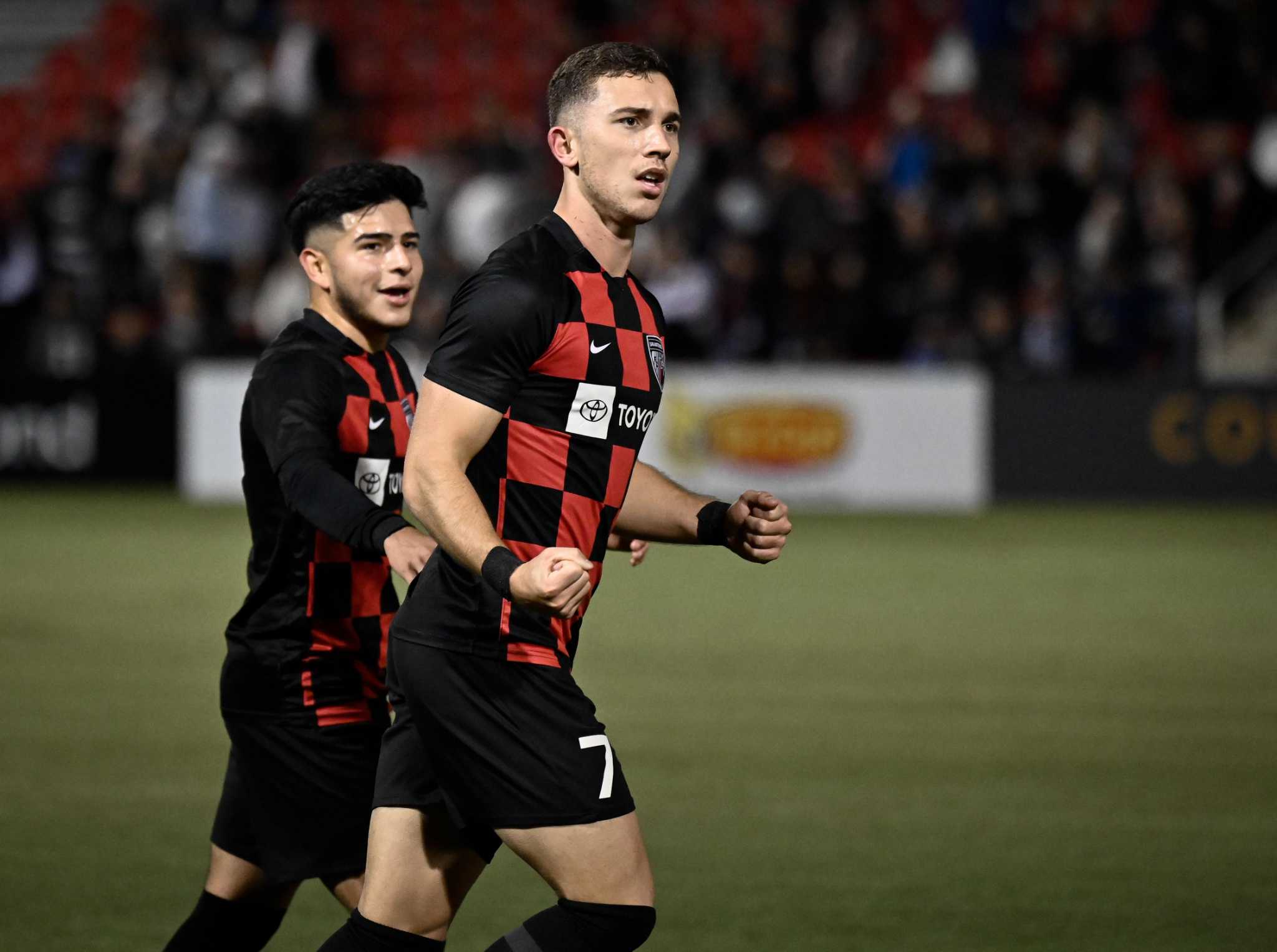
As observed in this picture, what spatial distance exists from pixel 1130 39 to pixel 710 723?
469 inches

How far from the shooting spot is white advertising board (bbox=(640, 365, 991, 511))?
16391 mm

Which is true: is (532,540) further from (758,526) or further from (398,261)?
(398,261)

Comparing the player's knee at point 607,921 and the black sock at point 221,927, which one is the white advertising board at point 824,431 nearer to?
the black sock at point 221,927

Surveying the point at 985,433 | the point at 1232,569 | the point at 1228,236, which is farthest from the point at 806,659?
the point at 1228,236

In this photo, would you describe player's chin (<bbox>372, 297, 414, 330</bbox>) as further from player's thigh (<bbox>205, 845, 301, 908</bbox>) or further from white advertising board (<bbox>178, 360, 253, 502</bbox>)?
white advertising board (<bbox>178, 360, 253, 502</bbox>)

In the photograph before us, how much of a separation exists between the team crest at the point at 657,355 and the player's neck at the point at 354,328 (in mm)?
912

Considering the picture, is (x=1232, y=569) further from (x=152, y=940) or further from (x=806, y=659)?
(x=152, y=940)

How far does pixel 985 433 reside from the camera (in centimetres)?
1661

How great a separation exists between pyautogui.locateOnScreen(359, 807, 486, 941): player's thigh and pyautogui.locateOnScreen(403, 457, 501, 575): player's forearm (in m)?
0.55

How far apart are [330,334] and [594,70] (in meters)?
1.09

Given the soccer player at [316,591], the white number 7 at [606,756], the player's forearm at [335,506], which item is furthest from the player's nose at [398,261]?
the white number 7 at [606,756]

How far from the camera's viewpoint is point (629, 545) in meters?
4.25

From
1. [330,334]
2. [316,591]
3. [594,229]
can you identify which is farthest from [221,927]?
[594,229]

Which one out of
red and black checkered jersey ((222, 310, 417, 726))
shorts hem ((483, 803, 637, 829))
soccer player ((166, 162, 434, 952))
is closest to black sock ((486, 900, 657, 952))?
shorts hem ((483, 803, 637, 829))
